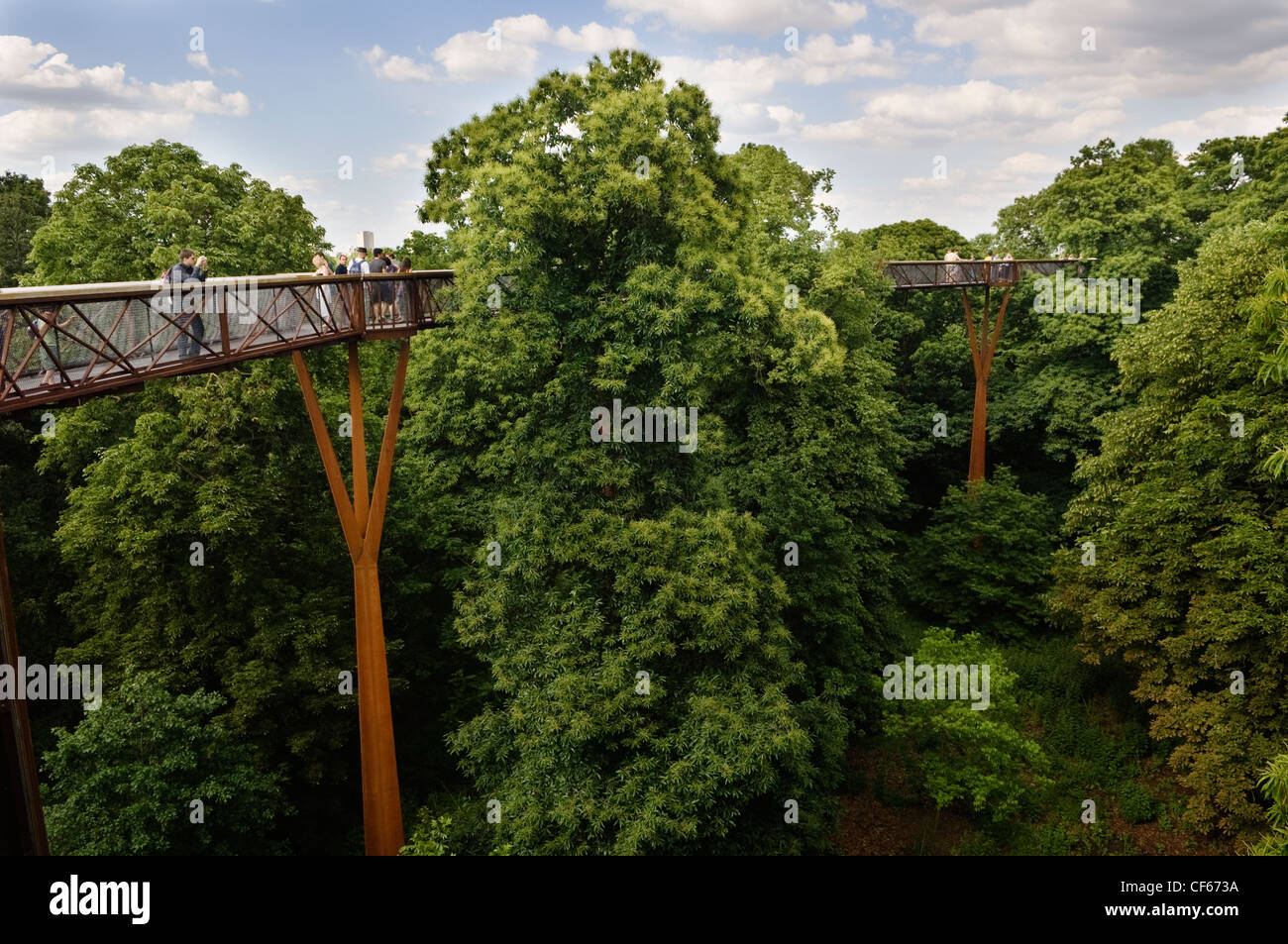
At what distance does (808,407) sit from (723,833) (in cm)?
1073

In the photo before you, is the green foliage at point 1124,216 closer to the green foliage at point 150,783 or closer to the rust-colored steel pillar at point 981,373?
the rust-colored steel pillar at point 981,373

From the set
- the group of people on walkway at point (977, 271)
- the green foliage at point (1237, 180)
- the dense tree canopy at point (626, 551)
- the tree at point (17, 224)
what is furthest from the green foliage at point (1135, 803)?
the tree at point (17, 224)

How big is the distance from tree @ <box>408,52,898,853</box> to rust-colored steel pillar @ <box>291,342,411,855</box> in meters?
1.95

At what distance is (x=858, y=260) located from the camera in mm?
20219

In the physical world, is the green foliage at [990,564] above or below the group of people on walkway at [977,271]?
below

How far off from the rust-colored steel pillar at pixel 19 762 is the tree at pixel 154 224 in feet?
32.9

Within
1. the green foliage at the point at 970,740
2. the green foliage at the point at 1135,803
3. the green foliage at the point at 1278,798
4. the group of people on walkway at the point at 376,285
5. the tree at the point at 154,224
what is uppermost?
the tree at the point at 154,224

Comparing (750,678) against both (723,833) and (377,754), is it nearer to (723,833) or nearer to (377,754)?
(723,833)

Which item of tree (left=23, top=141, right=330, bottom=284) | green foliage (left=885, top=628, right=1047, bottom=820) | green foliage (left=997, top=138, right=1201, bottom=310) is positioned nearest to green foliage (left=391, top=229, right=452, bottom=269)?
tree (left=23, top=141, right=330, bottom=284)

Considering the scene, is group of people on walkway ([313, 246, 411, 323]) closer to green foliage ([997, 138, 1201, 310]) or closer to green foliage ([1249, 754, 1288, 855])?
green foliage ([1249, 754, 1288, 855])

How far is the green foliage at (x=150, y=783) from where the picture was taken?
11.6 meters

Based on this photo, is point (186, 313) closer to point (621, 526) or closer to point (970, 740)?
point (621, 526)
